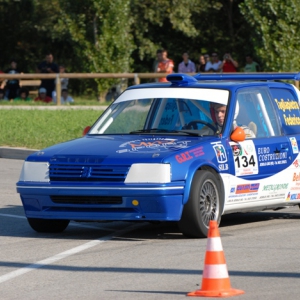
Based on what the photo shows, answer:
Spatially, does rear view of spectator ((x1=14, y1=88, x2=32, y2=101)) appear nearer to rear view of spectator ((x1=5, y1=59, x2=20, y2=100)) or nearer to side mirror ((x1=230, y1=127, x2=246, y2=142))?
rear view of spectator ((x1=5, y1=59, x2=20, y2=100))

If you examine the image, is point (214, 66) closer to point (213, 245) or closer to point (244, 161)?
point (244, 161)

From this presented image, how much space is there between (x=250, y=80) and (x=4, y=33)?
3721cm

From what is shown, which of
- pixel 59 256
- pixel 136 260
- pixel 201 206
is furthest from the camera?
pixel 201 206

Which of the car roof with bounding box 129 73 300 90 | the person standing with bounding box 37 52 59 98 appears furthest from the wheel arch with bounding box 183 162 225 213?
the person standing with bounding box 37 52 59 98

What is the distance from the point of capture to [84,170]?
30.9 ft

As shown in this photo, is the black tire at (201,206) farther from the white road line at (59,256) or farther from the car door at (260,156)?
the white road line at (59,256)

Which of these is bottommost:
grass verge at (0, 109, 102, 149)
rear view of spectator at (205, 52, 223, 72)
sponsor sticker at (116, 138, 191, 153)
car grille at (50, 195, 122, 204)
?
grass verge at (0, 109, 102, 149)

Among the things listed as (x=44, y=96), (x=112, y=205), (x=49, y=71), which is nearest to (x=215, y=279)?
(x=112, y=205)

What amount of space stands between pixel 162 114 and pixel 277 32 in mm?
22581

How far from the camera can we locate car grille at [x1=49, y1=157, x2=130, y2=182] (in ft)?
30.5

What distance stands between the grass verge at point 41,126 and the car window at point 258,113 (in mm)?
8387

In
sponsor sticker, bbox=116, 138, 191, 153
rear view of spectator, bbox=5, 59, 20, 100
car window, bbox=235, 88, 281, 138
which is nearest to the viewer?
sponsor sticker, bbox=116, 138, 191, 153

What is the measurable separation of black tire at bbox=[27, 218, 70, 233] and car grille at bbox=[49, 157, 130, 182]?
645mm

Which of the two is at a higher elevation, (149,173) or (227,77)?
(227,77)
